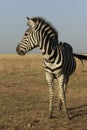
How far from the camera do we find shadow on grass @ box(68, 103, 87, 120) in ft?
31.4

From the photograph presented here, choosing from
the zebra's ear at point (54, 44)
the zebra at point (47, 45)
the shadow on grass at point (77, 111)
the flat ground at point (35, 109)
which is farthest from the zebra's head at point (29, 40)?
the shadow on grass at point (77, 111)

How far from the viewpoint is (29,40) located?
8.79 meters

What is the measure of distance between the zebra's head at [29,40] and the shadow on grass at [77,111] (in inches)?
82.9

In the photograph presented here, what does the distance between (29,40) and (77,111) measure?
274 centimetres

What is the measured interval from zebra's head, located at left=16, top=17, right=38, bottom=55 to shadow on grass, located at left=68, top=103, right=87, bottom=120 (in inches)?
82.9

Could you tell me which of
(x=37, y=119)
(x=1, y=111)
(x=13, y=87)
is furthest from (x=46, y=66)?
(x=13, y=87)

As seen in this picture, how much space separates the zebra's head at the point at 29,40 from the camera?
8.70 meters

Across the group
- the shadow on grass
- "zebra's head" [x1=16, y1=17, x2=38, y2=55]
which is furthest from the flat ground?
"zebra's head" [x1=16, y1=17, x2=38, y2=55]

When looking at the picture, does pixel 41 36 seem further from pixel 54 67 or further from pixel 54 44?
pixel 54 67

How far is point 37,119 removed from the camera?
29.7 ft

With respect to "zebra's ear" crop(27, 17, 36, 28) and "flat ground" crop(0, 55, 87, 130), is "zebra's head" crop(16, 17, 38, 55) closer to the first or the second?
"zebra's ear" crop(27, 17, 36, 28)

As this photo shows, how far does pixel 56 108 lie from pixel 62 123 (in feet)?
7.03

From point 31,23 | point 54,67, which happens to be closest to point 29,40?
point 31,23

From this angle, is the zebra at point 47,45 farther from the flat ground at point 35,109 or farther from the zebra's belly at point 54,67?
the flat ground at point 35,109
